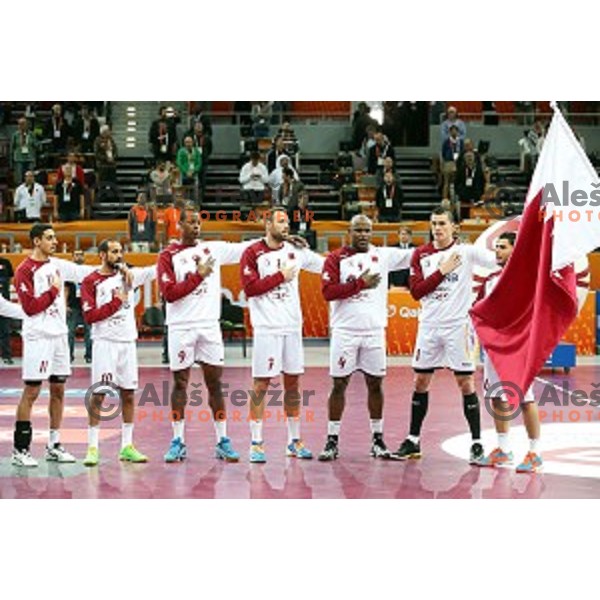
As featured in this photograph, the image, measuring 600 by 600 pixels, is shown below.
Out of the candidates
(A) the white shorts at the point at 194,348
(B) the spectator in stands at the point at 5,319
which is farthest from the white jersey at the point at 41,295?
(B) the spectator in stands at the point at 5,319

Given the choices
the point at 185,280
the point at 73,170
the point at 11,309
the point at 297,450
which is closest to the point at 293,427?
the point at 297,450

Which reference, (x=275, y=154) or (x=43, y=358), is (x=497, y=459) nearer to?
(x=43, y=358)

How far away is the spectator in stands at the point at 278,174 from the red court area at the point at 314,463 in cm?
682

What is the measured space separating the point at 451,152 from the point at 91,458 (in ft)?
49.4

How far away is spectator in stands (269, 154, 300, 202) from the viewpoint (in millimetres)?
23703

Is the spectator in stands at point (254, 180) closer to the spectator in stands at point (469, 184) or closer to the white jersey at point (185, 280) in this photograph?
the spectator in stands at point (469, 184)

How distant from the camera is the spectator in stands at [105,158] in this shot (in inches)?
1021

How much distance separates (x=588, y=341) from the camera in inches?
876

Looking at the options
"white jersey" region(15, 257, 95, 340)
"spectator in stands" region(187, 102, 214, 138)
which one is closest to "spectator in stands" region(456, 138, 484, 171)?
"spectator in stands" region(187, 102, 214, 138)

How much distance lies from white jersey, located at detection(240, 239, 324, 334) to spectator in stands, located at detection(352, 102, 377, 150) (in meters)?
15.2

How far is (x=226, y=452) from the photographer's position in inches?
503
